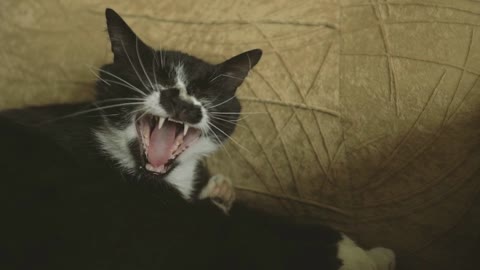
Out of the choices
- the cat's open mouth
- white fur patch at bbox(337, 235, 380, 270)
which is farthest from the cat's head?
white fur patch at bbox(337, 235, 380, 270)

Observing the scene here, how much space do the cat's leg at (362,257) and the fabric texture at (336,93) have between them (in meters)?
0.06

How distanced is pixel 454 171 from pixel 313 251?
0.35 metres

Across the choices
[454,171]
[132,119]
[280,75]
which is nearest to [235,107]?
[280,75]

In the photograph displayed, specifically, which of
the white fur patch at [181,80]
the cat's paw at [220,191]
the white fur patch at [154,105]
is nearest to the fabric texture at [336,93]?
the cat's paw at [220,191]

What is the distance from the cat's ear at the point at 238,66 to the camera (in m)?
0.97

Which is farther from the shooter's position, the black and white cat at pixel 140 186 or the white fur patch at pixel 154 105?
the white fur patch at pixel 154 105

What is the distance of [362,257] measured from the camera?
0.95m

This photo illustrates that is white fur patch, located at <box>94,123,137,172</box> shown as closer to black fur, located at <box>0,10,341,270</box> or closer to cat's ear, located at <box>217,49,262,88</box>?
black fur, located at <box>0,10,341,270</box>

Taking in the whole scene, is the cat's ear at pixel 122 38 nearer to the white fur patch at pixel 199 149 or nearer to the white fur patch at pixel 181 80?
the white fur patch at pixel 181 80

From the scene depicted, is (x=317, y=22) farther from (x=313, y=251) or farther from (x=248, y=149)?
(x=313, y=251)

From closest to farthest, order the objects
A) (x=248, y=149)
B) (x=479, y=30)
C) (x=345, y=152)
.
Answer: (x=479, y=30) → (x=345, y=152) → (x=248, y=149)

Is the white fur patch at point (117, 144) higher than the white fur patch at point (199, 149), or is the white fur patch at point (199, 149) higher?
the white fur patch at point (199, 149)

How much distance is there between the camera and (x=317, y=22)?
105 cm

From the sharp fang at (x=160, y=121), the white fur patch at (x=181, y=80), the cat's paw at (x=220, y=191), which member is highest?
the white fur patch at (x=181, y=80)
